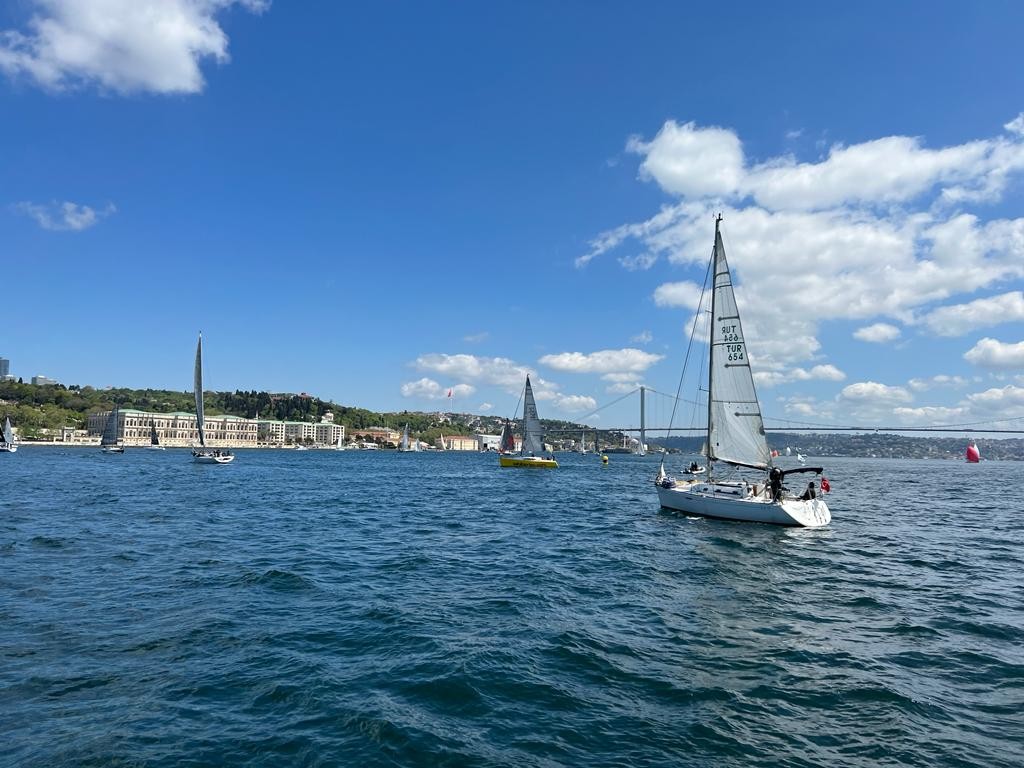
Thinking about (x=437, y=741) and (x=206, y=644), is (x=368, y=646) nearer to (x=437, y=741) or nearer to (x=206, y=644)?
(x=206, y=644)

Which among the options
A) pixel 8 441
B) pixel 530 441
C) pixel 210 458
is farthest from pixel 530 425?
pixel 8 441

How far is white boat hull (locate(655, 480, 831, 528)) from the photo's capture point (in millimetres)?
28109

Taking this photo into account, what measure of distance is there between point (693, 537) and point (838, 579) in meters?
7.81

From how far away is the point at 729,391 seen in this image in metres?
32.2

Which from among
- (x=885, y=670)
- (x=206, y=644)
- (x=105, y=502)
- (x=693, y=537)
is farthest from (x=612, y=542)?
(x=105, y=502)

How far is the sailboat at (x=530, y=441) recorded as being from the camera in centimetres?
8269

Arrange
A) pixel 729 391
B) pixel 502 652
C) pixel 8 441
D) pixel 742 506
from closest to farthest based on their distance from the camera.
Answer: pixel 502 652 → pixel 742 506 → pixel 729 391 → pixel 8 441

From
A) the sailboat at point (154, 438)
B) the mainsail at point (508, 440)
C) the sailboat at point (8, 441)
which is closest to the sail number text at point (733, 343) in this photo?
the mainsail at point (508, 440)

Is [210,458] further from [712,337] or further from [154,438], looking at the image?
[154,438]

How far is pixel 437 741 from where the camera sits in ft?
25.0

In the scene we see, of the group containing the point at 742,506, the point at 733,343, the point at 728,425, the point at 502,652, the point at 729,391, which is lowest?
the point at 502,652

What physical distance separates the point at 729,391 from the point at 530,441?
54.9 metres

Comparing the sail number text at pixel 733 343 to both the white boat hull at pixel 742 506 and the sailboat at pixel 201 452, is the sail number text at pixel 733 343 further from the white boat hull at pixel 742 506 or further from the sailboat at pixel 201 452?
the sailboat at pixel 201 452

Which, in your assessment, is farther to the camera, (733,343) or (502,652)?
(733,343)
